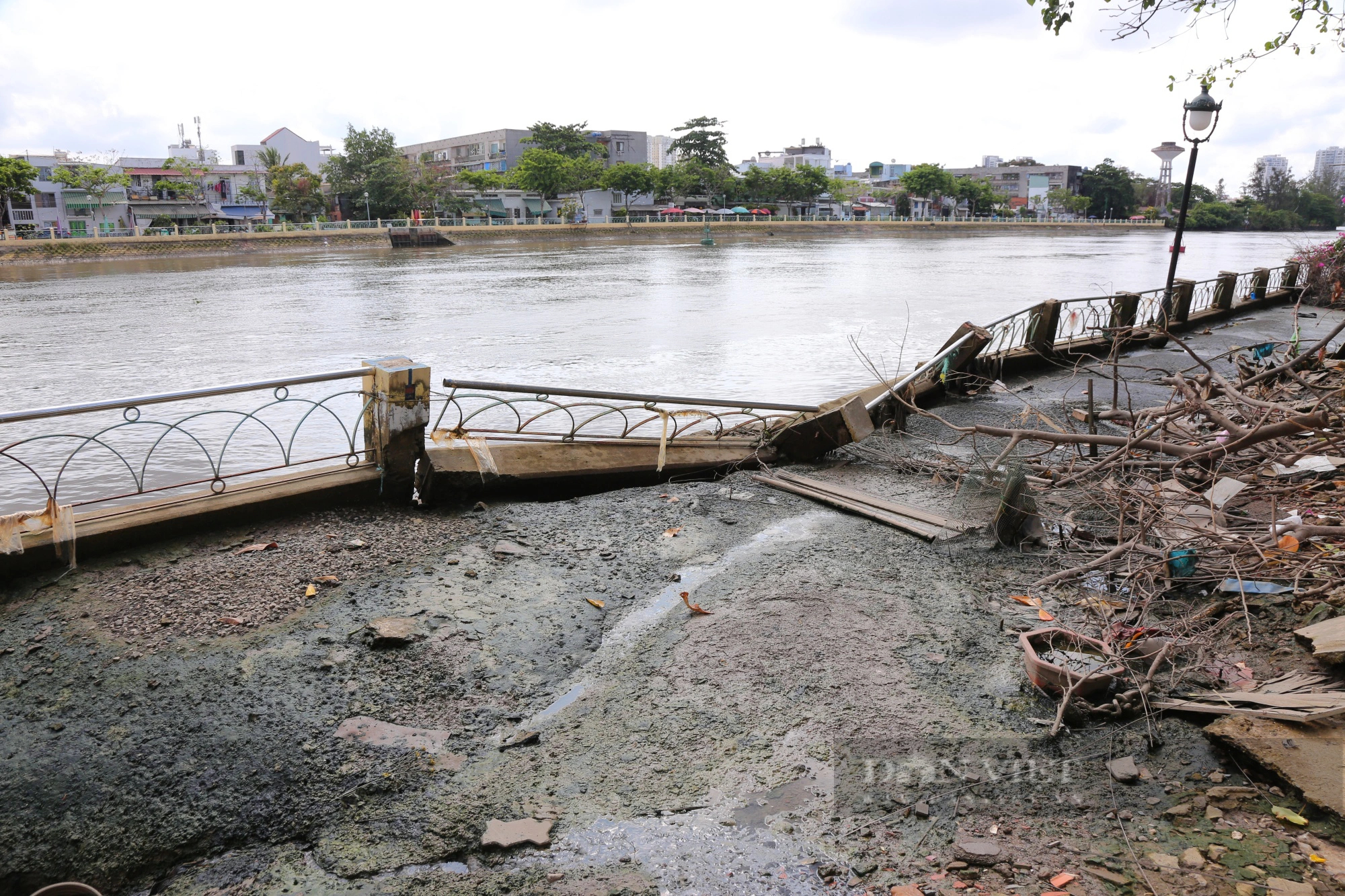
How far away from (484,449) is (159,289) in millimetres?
36899

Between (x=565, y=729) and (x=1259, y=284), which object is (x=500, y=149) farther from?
(x=565, y=729)

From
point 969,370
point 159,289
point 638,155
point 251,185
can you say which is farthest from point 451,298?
point 638,155

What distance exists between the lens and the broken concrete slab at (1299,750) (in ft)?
10.2

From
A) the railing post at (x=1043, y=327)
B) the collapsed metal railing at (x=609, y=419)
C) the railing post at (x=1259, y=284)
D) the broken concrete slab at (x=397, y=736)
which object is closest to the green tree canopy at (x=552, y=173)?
the railing post at (x=1259, y=284)

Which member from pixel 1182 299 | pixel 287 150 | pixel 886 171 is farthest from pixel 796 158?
pixel 1182 299

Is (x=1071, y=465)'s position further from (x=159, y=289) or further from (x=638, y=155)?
(x=638, y=155)

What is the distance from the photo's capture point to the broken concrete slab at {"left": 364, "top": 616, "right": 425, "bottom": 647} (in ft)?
16.1

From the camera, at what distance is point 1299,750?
3.29 m

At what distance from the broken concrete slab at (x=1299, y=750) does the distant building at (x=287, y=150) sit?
343 feet

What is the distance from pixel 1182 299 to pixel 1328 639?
15.7m

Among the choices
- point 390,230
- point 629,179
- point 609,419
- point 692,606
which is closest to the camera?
point 692,606

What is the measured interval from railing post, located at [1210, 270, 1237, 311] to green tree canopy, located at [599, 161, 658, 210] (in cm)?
7159

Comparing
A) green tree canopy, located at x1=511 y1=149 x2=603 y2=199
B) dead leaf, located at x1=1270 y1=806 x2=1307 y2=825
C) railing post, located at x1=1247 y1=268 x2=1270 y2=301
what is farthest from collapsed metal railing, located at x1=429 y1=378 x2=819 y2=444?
green tree canopy, located at x1=511 y1=149 x2=603 y2=199

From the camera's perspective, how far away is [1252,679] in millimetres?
4012
